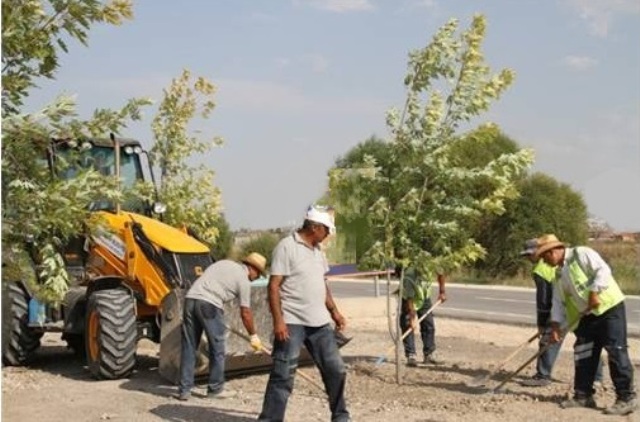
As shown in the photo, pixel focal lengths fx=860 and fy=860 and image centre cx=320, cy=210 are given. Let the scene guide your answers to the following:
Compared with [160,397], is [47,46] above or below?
above

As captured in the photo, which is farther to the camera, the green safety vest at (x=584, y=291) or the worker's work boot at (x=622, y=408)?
the green safety vest at (x=584, y=291)

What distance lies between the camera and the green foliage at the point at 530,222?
3869 centimetres

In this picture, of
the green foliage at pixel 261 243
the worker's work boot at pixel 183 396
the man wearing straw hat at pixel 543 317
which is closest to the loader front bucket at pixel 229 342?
the worker's work boot at pixel 183 396

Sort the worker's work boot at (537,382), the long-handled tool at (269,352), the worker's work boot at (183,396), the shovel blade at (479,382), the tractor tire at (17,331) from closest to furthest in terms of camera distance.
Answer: the long-handled tool at (269,352), the worker's work boot at (183,396), the shovel blade at (479,382), the worker's work boot at (537,382), the tractor tire at (17,331)

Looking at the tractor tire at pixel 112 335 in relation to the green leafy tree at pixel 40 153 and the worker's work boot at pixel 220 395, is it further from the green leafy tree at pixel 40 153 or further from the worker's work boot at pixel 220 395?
the green leafy tree at pixel 40 153

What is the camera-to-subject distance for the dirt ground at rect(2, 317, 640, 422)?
7.88 m

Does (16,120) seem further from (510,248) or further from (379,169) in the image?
(510,248)

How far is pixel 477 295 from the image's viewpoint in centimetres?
2781

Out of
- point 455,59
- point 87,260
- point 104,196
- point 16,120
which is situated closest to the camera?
point 16,120

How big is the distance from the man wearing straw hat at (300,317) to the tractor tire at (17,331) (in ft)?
16.4

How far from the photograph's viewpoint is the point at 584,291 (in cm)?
800

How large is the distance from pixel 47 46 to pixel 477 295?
2401cm

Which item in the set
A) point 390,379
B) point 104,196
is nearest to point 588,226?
point 390,379

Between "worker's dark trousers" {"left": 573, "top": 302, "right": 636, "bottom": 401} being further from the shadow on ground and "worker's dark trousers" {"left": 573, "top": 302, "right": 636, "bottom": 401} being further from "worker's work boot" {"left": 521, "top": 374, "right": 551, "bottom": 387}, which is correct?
the shadow on ground
